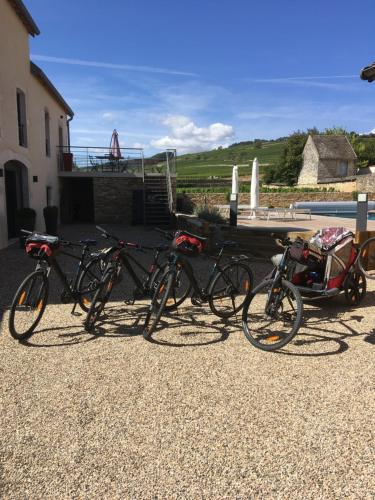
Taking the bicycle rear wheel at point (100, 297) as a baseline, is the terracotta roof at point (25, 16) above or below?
above

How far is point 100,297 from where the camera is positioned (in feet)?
14.1

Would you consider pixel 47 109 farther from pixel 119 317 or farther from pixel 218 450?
pixel 218 450

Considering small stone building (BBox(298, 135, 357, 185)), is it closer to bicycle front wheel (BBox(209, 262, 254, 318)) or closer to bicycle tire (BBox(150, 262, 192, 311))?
bicycle front wheel (BBox(209, 262, 254, 318))

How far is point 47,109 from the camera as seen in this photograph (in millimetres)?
15398

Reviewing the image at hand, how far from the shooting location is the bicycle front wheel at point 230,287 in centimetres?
474

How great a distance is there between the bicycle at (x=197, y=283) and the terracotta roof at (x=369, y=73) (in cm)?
238

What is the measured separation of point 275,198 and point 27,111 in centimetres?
1707

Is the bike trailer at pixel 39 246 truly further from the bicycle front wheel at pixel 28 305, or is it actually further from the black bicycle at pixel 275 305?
the black bicycle at pixel 275 305

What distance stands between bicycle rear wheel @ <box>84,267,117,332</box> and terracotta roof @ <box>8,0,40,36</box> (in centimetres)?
962

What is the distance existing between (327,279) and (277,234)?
431 centimetres

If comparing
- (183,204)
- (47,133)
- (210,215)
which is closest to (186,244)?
(210,215)

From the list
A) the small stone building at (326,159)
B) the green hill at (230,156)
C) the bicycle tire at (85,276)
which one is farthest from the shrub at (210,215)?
the green hill at (230,156)

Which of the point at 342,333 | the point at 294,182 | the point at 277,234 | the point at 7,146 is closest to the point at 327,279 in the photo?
the point at 342,333

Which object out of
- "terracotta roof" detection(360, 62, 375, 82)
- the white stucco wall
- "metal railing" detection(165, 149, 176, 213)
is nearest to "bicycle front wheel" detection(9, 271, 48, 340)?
"terracotta roof" detection(360, 62, 375, 82)
